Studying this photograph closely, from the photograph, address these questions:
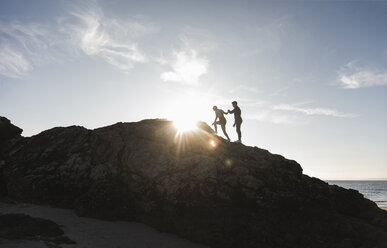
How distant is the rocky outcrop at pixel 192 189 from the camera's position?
1380cm

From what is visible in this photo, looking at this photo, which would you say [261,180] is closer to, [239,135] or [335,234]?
[335,234]

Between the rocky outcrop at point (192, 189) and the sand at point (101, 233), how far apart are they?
586 mm

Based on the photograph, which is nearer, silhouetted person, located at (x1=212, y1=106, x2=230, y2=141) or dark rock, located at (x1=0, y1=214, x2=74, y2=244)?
dark rock, located at (x1=0, y1=214, x2=74, y2=244)

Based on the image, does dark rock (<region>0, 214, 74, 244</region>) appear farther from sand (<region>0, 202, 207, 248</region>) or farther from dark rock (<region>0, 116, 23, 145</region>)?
dark rock (<region>0, 116, 23, 145</region>)

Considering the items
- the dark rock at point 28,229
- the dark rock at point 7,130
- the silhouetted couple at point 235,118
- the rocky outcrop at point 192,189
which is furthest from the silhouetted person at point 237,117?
the dark rock at point 7,130

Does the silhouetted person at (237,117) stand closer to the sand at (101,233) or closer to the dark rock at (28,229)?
the sand at (101,233)

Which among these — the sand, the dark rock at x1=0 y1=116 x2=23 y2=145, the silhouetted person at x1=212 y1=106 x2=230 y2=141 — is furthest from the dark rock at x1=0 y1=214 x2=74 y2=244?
the silhouetted person at x1=212 y1=106 x2=230 y2=141

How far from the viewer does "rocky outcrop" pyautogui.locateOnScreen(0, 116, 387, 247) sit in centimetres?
1380

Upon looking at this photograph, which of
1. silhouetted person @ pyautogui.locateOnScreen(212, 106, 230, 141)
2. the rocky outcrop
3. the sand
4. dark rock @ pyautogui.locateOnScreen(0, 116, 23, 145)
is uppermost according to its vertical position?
silhouetted person @ pyautogui.locateOnScreen(212, 106, 230, 141)

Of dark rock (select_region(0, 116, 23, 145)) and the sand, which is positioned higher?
dark rock (select_region(0, 116, 23, 145))

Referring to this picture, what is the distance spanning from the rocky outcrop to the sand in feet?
1.92

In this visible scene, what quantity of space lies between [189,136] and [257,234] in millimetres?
7460

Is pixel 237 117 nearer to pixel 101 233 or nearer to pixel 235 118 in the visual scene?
pixel 235 118

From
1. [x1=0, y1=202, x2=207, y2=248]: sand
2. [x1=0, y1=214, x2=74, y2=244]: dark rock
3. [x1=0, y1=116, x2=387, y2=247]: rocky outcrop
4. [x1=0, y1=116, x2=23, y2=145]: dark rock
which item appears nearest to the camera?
[x1=0, y1=214, x2=74, y2=244]: dark rock
